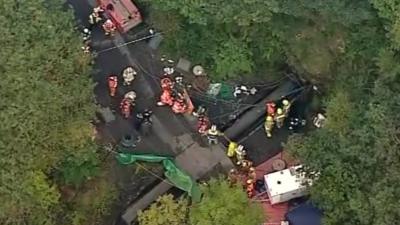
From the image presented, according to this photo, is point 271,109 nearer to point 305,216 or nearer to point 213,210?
point 305,216

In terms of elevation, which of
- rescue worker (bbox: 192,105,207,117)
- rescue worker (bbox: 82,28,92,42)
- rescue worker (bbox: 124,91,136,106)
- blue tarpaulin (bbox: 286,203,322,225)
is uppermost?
rescue worker (bbox: 82,28,92,42)

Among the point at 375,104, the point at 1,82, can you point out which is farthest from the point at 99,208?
the point at 375,104

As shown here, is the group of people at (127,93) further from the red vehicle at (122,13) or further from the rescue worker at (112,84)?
the red vehicle at (122,13)

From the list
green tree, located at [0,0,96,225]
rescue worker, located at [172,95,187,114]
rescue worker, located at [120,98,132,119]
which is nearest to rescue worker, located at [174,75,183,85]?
rescue worker, located at [172,95,187,114]

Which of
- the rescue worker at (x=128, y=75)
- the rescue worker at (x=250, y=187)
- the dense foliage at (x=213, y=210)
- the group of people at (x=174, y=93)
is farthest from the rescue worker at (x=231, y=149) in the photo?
the rescue worker at (x=128, y=75)

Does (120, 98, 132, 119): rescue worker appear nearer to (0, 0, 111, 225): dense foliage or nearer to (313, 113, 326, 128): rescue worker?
(0, 0, 111, 225): dense foliage

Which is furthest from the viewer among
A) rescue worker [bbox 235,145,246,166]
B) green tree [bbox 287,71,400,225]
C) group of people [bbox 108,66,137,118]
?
group of people [bbox 108,66,137,118]

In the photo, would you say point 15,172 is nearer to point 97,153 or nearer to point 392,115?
point 97,153

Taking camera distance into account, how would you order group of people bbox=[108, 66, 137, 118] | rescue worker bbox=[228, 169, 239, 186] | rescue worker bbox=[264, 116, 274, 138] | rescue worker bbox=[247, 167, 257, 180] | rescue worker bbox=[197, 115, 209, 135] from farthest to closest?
group of people bbox=[108, 66, 137, 118] < rescue worker bbox=[197, 115, 209, 135] < rescue worker bbox=[264, 116, 274, 138] < rescue worker bbox=[247, 167, 257, 180] < rescue worker bbox=[228, 169, 239, 186]

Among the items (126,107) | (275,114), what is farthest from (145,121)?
(275,114)
